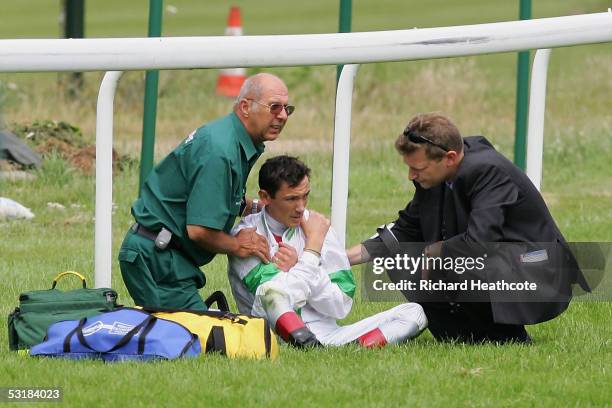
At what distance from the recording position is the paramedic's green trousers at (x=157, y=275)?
610 centimetres

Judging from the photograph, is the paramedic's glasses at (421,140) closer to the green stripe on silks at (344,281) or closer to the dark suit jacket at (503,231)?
the dark suit jacket at (503,231)

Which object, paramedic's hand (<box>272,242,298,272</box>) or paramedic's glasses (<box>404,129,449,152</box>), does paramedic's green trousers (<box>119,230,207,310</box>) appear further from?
paramedic's glasses (<box>404,129,449,152</box>)

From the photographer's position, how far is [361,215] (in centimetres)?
995

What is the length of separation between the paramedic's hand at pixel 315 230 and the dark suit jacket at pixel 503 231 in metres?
0.47

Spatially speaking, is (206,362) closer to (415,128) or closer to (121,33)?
(415,128)

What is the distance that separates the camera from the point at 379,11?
31.1 m

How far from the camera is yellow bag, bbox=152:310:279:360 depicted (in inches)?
213

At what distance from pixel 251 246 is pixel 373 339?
650mm

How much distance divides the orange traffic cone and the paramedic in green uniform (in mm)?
10390

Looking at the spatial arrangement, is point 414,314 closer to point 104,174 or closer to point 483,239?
point 483,239

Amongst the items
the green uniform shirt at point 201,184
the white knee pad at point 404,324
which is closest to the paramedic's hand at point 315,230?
the green uniform shirt at point 201,184

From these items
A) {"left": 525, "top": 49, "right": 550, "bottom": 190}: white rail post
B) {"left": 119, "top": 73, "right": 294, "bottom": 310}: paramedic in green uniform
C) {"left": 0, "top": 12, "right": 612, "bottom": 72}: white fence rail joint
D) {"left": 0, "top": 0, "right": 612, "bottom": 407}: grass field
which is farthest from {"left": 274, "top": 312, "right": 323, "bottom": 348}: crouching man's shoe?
{"left": 525, "top": 49, "right": 550, "bottom": 190}: white rail post

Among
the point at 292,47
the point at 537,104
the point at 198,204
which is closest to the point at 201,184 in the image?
the point at 198,204

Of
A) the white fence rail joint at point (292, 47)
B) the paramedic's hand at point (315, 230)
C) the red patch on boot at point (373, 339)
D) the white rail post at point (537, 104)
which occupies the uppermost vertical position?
the white fence rail joint at point (292, 47)
